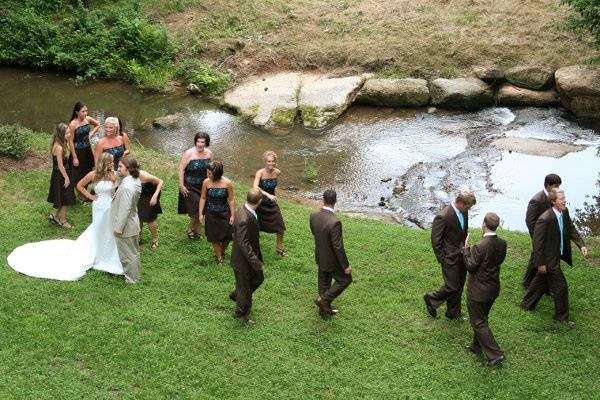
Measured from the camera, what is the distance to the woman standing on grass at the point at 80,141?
42.0 feet

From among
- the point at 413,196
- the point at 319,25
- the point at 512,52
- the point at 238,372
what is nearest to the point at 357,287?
the point at 238,372

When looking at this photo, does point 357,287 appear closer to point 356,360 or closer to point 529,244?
point 356,360

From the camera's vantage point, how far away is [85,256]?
36.9 ft

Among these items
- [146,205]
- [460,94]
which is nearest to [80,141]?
[146,205]

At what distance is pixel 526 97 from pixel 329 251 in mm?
13728

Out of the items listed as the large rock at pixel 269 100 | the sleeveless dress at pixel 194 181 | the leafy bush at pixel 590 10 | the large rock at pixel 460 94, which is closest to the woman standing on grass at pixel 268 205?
the sleeveless dress at pixel 194 181

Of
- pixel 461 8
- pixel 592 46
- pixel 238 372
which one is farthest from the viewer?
pixel 461 8

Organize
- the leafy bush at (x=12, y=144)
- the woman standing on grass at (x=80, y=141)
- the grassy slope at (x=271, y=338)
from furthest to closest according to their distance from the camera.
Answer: the leafy bush at (x=12, y=144), the woman standing on grass at (x=80, y=141), the grassy slope at (x=271, y=338)

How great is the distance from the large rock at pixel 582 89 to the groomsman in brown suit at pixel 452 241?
12.0 m

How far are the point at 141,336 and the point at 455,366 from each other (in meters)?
4.31

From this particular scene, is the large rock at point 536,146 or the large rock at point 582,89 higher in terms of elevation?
the large rock at point 582,89

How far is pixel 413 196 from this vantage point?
15.9 m

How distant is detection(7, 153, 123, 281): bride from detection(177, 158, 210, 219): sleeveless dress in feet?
4.43

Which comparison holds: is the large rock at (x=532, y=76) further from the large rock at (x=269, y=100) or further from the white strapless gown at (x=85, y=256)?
the white strapless gown at (x=85, y=256)
